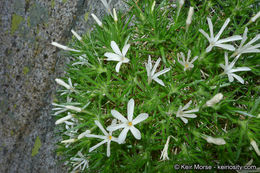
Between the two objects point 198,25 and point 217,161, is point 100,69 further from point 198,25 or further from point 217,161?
point 217,161

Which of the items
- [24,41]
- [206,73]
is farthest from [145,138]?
[24,41]

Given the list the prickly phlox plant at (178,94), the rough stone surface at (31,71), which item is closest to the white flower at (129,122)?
the prickly phlox plant at (178,94)

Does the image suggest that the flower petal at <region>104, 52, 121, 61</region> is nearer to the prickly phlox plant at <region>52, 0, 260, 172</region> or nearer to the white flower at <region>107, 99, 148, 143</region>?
the prickly phlox plant at <region>52, 0, 260, 172</region>

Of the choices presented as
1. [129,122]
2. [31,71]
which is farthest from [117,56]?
[31,71]

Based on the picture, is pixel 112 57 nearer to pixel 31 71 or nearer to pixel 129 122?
pixel 129 122

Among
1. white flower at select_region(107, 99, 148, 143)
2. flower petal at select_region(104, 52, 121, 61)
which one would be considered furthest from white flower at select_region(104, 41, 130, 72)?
white flower at select_region(107, 99, 148, 143)

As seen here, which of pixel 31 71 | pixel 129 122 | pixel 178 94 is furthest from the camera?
pixel 31 71

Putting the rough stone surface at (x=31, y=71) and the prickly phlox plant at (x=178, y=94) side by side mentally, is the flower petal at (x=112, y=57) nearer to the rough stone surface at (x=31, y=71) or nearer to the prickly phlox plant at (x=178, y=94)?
the prickly phlox plant at (x=178, y=94)

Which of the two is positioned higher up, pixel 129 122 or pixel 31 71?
pixel 31 71
